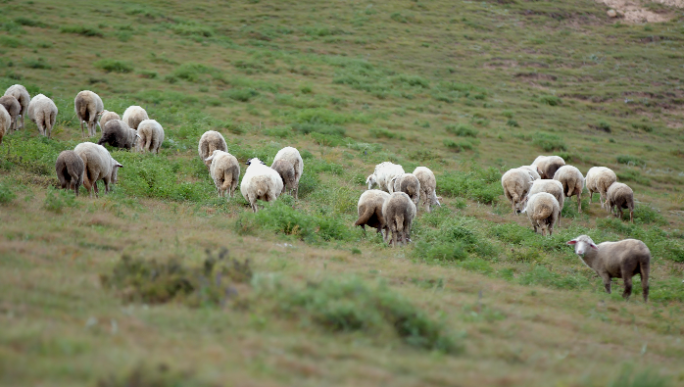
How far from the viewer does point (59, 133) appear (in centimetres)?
1950

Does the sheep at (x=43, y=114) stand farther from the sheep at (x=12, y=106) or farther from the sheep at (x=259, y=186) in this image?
the sheep at (x=259, y=186)

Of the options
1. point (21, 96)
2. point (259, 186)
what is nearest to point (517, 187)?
point (259, 186)

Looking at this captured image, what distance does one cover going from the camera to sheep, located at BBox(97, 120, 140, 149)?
58.3 ft

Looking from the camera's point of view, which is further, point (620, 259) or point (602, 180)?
point (602, 180)

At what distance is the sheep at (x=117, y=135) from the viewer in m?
17.8

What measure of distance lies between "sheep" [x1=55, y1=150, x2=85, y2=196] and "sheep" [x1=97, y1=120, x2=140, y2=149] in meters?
5.93

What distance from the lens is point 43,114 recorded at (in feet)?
60.2

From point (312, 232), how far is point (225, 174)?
162 inches

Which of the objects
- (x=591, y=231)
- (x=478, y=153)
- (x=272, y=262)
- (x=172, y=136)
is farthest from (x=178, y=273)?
(x=478, y=153)

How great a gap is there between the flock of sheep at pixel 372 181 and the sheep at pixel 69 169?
2cm

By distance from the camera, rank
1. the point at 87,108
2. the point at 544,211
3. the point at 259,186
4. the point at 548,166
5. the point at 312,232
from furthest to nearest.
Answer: the point at 548,166 < the point at 87,108 < the point at 544,211 < the point at 259,186 < the point at 312,232

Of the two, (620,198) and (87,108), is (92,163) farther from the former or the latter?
(620,198)

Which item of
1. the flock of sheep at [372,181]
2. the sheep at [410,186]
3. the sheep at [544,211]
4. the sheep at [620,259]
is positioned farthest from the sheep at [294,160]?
the sheep at [620,259]

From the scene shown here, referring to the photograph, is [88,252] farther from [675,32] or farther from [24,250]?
[675,32]
